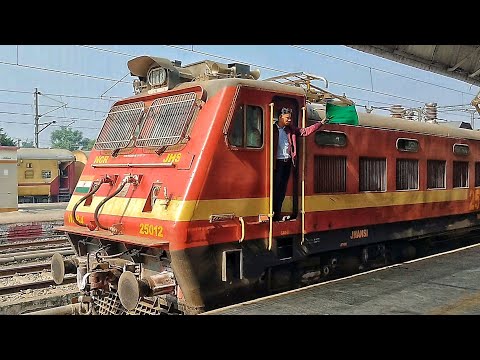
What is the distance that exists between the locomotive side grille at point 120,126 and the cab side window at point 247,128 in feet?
5.85

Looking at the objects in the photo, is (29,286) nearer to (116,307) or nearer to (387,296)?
(116,307)

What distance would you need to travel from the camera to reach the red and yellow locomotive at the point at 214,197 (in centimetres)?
596

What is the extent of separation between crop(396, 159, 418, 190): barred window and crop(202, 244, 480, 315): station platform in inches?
78.8

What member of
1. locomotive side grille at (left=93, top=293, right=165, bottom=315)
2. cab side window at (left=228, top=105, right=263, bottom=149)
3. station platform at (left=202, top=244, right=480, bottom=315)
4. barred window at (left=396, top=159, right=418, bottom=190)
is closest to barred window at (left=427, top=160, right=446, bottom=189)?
barred window at (left=396, top=159, right=418, bottom=190)

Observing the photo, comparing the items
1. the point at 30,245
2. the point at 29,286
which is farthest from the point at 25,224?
the point at 29,286

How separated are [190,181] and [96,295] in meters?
2.39

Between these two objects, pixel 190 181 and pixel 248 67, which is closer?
pixel 190 181

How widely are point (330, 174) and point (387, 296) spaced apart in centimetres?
228

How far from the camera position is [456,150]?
11.2 m

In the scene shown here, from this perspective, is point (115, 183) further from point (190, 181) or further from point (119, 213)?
point (190, 181)

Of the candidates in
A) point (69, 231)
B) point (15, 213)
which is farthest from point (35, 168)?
point (69, 231)

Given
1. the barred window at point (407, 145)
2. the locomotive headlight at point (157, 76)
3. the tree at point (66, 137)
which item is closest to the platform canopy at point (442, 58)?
the barred window at point (407, 145)

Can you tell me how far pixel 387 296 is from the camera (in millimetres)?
6113

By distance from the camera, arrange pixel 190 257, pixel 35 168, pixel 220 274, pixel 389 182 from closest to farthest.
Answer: pixel 190 257 < pixel 220 274 < pixel 389 182 < pixel 35 168
